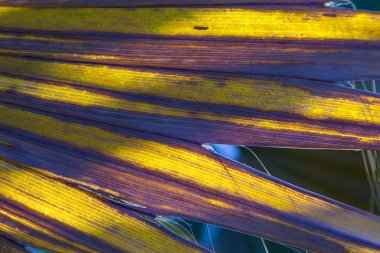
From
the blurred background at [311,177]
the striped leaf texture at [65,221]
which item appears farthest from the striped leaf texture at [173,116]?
the blurred background at [311,177]

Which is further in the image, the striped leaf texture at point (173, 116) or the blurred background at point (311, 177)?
the blurred background at point (311, 177)

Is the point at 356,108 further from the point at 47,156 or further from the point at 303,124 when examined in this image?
the point at 47,156

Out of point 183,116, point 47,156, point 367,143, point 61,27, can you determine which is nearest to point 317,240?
point 367,143

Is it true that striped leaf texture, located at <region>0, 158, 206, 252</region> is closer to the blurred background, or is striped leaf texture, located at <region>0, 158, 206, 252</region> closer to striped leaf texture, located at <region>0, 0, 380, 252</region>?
striped leaf texture, located at <region>0, 0, 380, 252</region>

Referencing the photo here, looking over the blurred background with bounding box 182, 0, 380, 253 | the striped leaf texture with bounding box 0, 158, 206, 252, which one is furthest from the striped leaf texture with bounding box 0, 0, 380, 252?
the blurred background with bounding box 182, 0, 380, 253

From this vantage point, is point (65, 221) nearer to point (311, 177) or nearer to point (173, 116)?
point (173, 116)

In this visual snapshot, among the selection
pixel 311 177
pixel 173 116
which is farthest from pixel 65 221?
pixel 311 177

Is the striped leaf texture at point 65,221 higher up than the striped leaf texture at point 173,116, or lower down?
lower down

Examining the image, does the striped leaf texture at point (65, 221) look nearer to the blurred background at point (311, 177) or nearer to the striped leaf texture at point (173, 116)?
the striped leaf texture at point (173, 116)
